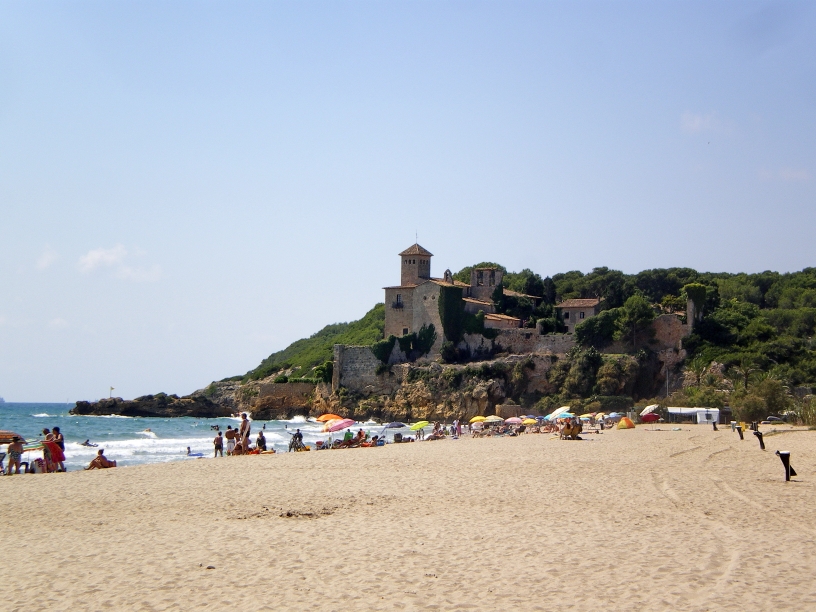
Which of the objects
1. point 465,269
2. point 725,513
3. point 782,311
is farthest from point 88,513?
point 465,269

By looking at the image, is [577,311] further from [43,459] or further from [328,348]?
[43,459]

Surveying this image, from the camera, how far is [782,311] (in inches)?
2329

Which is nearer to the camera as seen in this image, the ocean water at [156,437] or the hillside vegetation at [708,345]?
the ocean water at [156,437]

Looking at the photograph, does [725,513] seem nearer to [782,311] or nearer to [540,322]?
[540,322]

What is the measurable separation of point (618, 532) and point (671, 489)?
14.3 feet

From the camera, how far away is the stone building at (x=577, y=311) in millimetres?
55406

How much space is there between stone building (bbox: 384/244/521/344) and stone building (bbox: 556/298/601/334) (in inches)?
133

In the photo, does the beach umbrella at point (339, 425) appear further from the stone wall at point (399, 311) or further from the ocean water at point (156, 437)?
the stone wall at point (399, 311)

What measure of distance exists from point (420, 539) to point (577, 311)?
46.4 m

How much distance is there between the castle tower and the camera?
58.4 metres

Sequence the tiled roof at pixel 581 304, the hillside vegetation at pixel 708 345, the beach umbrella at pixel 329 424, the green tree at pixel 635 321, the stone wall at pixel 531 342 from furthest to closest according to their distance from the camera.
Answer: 1. the tiled roof at pixel 581 304
2. the stone wall at pixel 531 342
3. the green tree at pixel 635 321
4. the hillside vegetation at pixel 708 345
5. the beach umbrella at pixel 329 424

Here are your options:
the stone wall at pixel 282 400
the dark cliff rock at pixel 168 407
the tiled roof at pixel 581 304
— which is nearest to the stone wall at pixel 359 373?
the stone wall at pixel 282 400

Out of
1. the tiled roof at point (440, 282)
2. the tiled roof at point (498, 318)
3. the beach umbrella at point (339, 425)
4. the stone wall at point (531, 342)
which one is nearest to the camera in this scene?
the beach umbrella at point (339, 425)

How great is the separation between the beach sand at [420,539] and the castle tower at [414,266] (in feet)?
130
